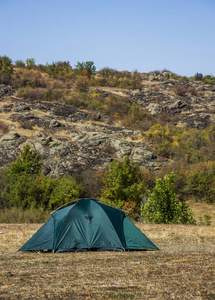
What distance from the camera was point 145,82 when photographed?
58344mm

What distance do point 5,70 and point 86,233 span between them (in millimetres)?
42306

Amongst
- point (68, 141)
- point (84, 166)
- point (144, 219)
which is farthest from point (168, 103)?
point (144, 219)

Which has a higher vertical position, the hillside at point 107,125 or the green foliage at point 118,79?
the green foliage at point 118,79

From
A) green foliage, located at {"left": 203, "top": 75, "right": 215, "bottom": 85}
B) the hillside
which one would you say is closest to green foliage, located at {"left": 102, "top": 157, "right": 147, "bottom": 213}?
the hillside

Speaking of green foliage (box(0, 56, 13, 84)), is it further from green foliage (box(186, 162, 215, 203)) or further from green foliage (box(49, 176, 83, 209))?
green foliage (box(186, 162, 215, 203))

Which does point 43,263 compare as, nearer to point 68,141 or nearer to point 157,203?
point 157,203

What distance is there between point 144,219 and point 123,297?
515 inches

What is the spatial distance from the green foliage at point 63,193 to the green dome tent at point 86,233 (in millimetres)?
11552

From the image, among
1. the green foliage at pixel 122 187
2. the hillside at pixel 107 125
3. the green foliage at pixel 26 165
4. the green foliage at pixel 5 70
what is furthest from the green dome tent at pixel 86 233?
the green foliage at pixel 5 70

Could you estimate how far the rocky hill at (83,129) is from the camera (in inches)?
1222

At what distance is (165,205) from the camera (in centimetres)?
1717

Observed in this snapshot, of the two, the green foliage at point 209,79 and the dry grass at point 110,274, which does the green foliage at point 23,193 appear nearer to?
the dry grass at point 110,274

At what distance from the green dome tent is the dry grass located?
443mm

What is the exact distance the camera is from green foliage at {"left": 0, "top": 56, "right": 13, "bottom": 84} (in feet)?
150
